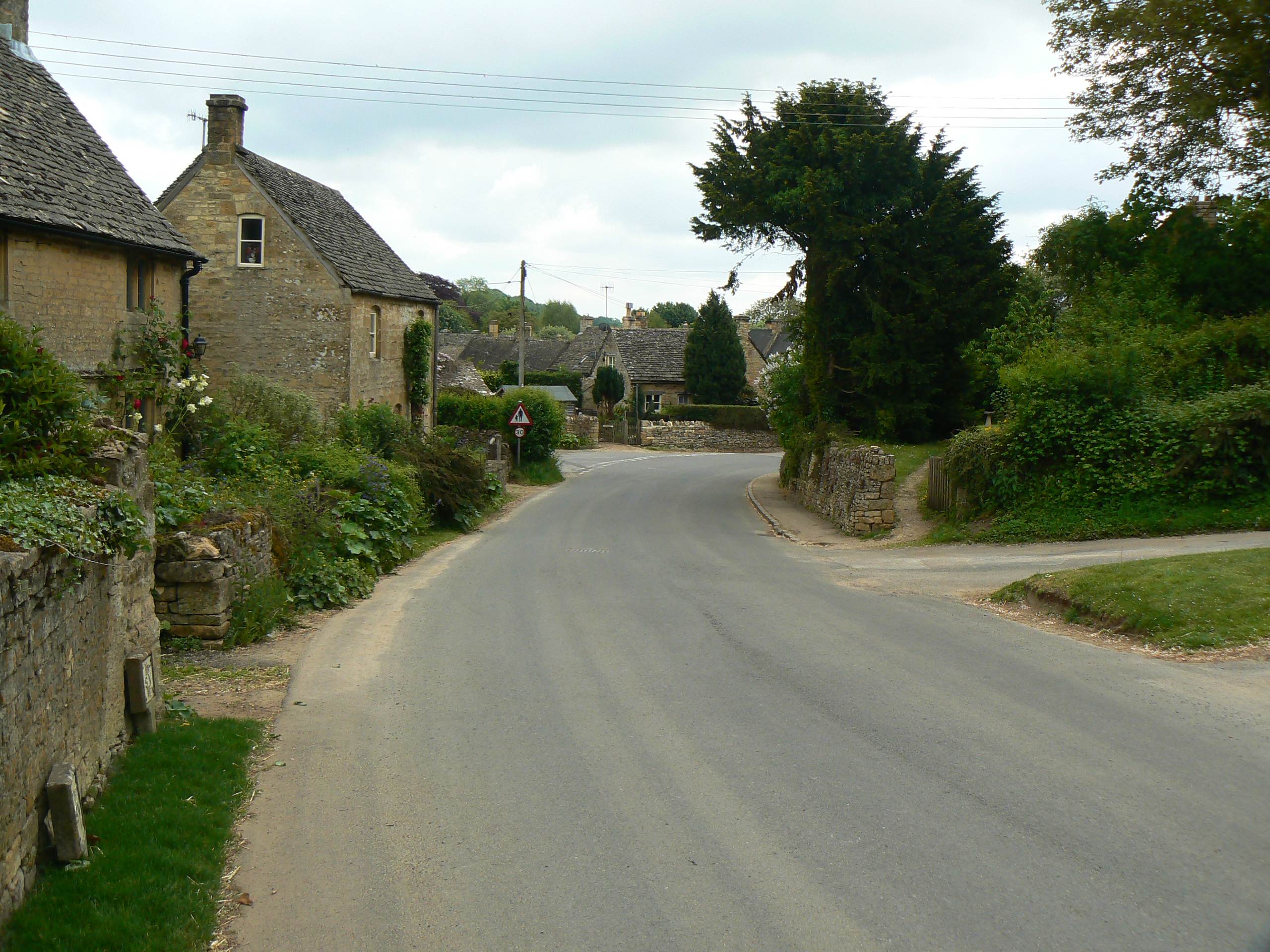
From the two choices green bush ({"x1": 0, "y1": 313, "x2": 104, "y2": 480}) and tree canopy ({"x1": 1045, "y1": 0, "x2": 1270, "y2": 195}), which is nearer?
green bush ({"x1": 0, "y1": 313, "x2": 104, "y2": 480})

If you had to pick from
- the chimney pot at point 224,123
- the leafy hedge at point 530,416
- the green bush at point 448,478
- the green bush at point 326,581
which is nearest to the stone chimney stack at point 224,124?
the chimney pot at point 224,123

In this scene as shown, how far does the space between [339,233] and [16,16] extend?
11.3 metres

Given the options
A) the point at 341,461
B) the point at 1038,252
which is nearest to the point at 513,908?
the point at 341,461

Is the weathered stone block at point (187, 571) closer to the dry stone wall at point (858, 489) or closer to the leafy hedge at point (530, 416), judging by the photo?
the dry stone wall at point (858, 489)

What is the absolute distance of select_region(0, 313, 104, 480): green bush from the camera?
6.71 m

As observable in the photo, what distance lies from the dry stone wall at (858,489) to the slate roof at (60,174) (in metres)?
15.6

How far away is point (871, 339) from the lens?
29266 mm

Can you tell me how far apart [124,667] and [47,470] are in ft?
5.69

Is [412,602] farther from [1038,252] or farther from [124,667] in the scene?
[1038,252]

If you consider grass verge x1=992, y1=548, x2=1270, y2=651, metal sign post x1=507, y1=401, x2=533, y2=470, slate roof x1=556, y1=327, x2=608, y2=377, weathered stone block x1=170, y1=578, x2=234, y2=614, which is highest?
slate roof x1=556, y1=327, x2=608, y2=377

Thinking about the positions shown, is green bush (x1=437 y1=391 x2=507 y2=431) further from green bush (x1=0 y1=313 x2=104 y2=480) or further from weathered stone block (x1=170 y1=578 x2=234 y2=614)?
green bush (x1=0 y1=313 x2=104 y2=480)

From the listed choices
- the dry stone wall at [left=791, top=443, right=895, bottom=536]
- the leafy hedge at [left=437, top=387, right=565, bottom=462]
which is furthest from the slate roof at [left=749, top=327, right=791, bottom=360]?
the dry stone wall at [left=791, top=443, right=895, bottom=536]

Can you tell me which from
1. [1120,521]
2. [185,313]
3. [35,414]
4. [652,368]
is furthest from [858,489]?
[652,368]

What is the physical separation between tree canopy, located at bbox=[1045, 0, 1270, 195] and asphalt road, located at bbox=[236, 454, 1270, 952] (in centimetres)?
1528
